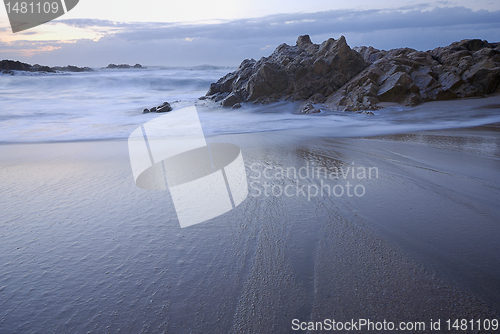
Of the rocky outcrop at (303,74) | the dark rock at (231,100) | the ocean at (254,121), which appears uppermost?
the rocky outcrop at (303,74)

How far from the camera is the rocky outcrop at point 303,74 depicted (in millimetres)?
12609

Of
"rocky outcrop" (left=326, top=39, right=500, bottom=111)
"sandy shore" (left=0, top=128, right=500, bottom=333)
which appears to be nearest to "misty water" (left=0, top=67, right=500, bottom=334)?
"sandy shore" (left=0, top=128, right=500, bottom=333)

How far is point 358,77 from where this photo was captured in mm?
11922

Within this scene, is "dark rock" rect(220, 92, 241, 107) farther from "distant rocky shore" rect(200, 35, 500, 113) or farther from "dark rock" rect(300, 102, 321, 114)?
"dark rock" rect(300, 102, 321, 114)

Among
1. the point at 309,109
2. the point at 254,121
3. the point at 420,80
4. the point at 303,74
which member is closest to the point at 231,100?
the point at 303,74

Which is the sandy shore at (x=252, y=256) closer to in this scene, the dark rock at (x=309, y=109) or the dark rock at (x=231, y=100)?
the dark rock at (x=309, y=109)

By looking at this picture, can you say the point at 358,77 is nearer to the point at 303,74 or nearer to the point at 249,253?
the point at 303,74

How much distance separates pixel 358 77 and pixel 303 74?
2231mm

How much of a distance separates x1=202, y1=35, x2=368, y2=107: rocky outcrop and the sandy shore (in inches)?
385

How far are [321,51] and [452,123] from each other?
6.98 m

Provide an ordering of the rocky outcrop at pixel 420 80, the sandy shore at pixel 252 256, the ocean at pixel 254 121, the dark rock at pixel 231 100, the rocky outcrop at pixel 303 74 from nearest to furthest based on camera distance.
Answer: the sandy shore at pixel 252 256, the ocean at pixel 254 121, the rocky outcrop at pixel 420 80, the rocky outcrop at pixel 303 74, the dark rock at pixel 231 100

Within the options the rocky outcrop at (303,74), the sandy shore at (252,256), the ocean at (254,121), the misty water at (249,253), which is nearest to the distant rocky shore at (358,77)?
the rocky outcrop at (303,74)

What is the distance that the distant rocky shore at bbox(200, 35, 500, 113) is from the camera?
36.6ft

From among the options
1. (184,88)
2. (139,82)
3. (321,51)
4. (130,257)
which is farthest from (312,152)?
(139,82)
